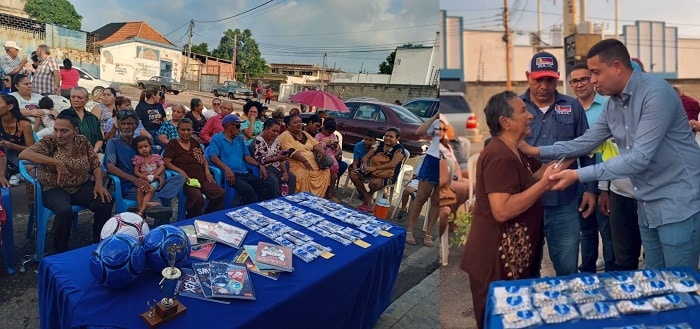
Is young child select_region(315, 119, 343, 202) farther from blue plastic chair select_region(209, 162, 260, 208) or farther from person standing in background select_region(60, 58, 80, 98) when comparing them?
person standing in background select_region(60, 58, 80, 98)

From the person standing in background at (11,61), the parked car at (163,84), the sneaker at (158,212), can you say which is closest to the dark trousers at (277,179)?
the sneaker at (158,212)

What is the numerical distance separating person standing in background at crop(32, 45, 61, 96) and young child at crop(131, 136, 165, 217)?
7.01ft

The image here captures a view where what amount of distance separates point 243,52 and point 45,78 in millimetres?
2076

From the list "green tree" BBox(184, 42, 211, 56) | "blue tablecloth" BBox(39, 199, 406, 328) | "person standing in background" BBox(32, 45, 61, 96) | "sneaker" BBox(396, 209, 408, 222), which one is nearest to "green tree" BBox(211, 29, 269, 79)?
"green tree" BBox(184, 42, 211, 56)

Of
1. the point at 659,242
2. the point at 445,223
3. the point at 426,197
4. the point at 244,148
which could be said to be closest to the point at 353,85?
the point at 244,148

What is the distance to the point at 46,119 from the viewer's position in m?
4.10

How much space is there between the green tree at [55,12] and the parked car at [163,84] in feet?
2.68

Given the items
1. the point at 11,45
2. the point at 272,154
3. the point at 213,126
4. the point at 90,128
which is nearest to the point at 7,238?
the point at 90,128

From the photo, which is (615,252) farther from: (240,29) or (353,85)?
(240,29)

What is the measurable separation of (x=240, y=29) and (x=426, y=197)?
115 inches

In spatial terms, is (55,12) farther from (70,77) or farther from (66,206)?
(66,206)

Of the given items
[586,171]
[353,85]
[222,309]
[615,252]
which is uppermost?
[353,85]

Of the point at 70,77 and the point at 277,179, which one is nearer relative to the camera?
the point at 277,179

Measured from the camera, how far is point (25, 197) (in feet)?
13.3
